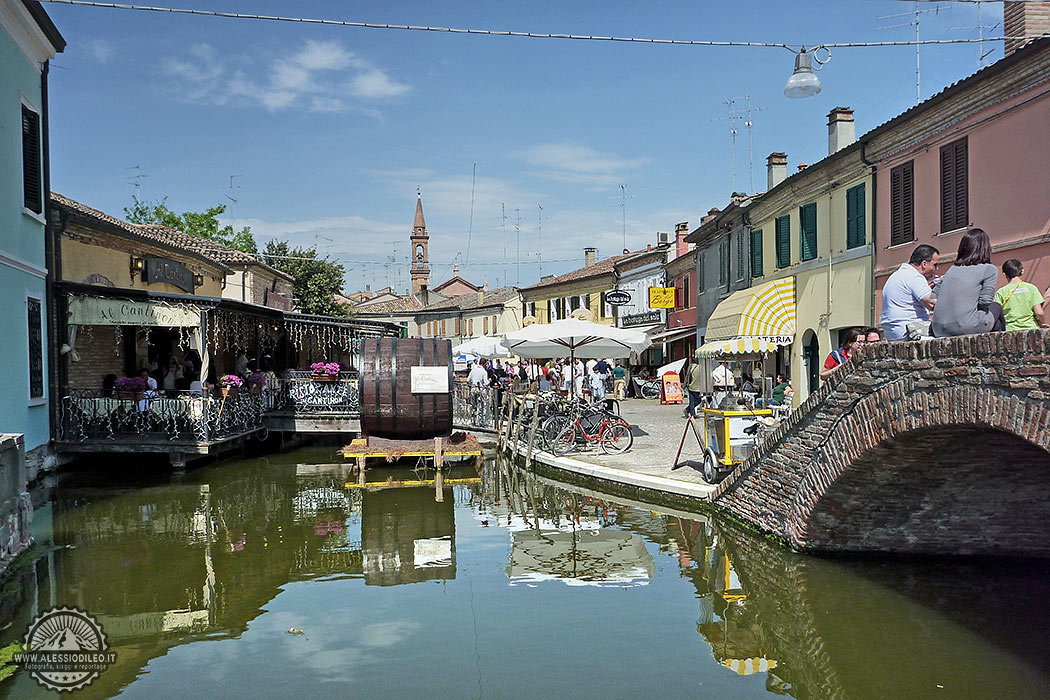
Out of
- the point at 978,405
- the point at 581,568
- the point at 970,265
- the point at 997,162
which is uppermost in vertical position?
the point at 997,162

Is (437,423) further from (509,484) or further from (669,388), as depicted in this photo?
(669,388)

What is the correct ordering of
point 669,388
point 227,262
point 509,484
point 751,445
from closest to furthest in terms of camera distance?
point 751,445
point 509,484
point 669,388
point 227,262

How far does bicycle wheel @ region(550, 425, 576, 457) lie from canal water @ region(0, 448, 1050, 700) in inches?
124

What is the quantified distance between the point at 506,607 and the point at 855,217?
13279mm

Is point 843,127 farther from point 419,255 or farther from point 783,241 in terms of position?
point 419,255

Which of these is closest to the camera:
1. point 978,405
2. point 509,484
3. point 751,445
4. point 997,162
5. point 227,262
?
point 978,405

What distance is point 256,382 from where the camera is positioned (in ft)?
61.6

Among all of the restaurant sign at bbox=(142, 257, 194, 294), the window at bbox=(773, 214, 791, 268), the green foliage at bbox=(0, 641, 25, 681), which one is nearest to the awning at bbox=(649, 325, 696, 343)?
the window at bbox=(773, 214, 791, 268)

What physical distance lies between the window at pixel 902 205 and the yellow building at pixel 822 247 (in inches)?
31.3

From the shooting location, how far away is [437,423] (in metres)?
15.1

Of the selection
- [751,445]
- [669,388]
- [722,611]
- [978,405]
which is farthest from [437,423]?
[669,388]

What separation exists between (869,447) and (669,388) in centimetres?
2081

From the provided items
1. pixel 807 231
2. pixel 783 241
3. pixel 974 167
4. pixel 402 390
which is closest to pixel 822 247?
pixel 807 231

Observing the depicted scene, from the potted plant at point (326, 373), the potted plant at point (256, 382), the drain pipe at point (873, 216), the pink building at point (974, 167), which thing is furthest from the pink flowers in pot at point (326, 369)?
the pink building at point (974, 167)
